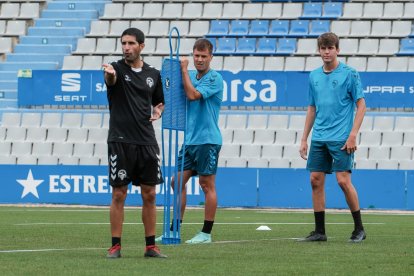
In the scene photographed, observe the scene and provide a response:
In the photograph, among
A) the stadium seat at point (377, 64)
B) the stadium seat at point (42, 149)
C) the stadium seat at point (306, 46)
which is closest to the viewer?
the stadium seat at point (42, 149)

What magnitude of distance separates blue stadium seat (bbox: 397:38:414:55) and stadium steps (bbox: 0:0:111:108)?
9.30 meters

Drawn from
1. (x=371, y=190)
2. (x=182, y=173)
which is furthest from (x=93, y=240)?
(x=371, y=190)

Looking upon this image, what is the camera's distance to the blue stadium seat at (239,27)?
98.6 ft

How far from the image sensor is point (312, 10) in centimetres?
2981

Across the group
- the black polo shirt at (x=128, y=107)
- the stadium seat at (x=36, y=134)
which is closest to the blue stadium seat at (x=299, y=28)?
the stadium seat at (x=36, y=134)

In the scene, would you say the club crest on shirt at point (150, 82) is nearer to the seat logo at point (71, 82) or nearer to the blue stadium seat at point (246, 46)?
the seat logo at point (71, 82)

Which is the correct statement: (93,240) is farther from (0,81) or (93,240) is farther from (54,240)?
(0,81)

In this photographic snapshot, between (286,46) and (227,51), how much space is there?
1574mm

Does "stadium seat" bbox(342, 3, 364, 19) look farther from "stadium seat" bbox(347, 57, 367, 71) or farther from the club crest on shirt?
the club crest on shirt

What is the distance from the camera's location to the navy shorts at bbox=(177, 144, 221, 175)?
11.7 m

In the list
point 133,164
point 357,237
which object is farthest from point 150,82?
point 357,237

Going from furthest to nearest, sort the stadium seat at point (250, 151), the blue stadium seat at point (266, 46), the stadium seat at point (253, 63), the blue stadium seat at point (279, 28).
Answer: the blue stadium seat at point (279, 28), the blue stadium seat at point (266, 46), the stadium seat at point (253, 63), the stadium seat at point (250, 151)

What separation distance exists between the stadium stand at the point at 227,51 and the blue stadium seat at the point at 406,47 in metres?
0.03

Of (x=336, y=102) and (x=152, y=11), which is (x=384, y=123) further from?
(x=336, y=102)
